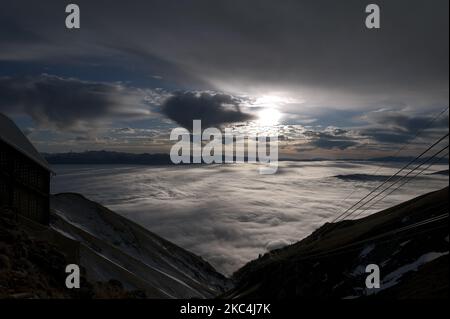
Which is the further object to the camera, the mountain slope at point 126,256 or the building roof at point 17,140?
the mountain slope at point 126,256

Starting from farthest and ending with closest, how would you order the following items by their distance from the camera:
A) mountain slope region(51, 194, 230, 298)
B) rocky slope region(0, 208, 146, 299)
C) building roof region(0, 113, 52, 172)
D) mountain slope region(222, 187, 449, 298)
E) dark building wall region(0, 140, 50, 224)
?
mountain slope region(51, 194, 230, 298) < building roof region(0, 113, 52, 172) < dark building wall region(0, 140, 50, 224) < mountain slope region(222, 187, 449, 298) < rocky slope region(0, 208, 146, 299)

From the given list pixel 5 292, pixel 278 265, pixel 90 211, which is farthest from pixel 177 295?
pixel 5 292

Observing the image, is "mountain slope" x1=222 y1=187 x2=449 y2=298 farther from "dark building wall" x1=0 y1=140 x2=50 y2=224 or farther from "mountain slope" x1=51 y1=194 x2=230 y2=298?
"dark building wall" x1=0 y1=140 x2=50 y2=224

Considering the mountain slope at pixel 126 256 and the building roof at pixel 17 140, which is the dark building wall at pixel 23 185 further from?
the mountain slope at pixel 126 256

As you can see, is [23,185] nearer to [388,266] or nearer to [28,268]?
[28,268]

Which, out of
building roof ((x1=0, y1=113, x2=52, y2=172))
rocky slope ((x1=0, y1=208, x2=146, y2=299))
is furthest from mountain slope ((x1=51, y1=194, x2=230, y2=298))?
rocky slope ((x1=0, y1=208, x2=146, y2=299))

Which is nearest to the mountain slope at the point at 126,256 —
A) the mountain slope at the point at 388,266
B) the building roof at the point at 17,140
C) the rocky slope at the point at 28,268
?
the building roof at the point at 17,140

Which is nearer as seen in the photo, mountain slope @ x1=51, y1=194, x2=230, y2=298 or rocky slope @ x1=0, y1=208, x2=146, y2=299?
rocky slope @ x1=0, y1=208, x2=146, y2=299
